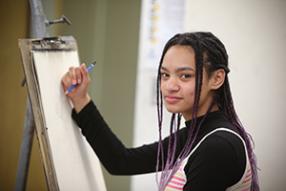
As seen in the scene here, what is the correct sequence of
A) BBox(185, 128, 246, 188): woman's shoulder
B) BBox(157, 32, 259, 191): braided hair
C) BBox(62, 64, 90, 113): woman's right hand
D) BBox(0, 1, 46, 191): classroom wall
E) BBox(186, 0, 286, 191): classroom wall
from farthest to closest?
BBox(186, 0, 286, 191): classroom wall
BBox(0, 1, 46, 191): classroom wall
BBox(62, 64, 90, 113): woman's right hand
BBox(157, 32, 259, 191): braided hair
BBox(185, 128, 246, 188): woman's shoulder

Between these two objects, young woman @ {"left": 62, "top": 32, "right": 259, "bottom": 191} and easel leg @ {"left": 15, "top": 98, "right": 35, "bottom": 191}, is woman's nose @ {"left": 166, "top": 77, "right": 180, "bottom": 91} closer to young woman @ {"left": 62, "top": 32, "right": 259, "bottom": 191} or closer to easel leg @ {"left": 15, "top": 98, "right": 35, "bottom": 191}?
young woman @ {"left": 62, "top": 32, "right": 259, "bottom": 191}

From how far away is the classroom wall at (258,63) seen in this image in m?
2.26

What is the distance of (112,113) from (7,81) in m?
0.73

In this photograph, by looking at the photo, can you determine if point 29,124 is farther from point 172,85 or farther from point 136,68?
point 136,68

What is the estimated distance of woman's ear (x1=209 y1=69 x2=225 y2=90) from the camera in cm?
112

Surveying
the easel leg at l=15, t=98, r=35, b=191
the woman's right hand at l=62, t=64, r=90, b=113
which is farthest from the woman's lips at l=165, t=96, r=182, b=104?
the easel leg at l=15, t=98, r=35, b=191

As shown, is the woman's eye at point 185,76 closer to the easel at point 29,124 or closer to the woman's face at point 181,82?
the woman's face at point 181,82

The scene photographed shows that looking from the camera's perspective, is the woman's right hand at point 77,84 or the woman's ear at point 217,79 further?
the woman's right hand at point 77,84

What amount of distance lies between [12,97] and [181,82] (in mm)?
1256

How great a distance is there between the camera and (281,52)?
2.34m

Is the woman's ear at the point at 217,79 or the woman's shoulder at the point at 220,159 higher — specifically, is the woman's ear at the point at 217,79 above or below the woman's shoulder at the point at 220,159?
above

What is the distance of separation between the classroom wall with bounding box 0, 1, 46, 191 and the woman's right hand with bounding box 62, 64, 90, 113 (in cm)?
81

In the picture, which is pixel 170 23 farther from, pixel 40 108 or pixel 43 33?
pixel 40 108

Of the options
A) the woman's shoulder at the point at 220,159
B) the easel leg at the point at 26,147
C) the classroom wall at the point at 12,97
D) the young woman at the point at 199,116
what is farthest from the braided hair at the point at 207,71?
the classroom wall at the point at 12,97
